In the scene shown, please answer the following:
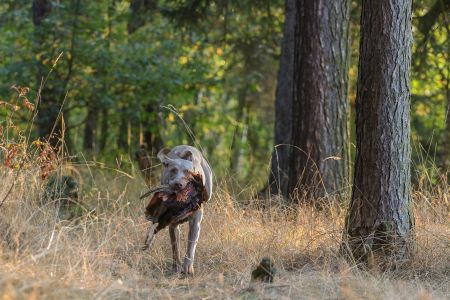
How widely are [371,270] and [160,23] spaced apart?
12.5 m

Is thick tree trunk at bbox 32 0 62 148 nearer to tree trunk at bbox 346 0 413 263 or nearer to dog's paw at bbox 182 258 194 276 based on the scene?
dog's paw at bbox 182 258 194 276

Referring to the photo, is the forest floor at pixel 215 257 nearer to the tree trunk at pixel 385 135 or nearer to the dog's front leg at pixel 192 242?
the dog's front leg at pixel 192 242

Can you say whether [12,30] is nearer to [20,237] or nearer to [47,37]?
[47,37]

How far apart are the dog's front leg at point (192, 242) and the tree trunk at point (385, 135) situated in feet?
4.69

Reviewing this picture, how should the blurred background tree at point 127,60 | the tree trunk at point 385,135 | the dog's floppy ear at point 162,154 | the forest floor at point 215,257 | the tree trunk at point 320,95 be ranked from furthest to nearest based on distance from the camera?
the blurred background tree at point 127,60
the tree trunk at point 320,95
the tree trunk at point 385,135
the dog's floppy ear at point 162,154
the forest floor at point 215,257

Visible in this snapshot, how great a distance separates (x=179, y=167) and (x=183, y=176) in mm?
87

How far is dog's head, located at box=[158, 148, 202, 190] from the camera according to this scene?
683 cm

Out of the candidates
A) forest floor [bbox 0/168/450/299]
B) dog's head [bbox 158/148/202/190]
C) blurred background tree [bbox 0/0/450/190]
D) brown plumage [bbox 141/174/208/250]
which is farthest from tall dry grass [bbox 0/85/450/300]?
blurred background tree [bbox 0/0/450/190]

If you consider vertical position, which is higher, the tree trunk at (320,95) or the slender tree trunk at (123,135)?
the tree trunk at (320,95)

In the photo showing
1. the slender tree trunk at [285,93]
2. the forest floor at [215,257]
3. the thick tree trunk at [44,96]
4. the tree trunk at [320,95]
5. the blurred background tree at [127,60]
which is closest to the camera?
the forest floor at [215,257]

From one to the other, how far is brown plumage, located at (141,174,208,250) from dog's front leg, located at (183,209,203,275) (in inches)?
4.7

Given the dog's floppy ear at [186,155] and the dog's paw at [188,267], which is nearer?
the dog's floppy ear at [186,155]

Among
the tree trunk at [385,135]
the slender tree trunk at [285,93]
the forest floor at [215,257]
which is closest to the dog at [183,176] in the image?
the forest floor at [215,257]

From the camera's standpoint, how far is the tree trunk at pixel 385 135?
7.31m
